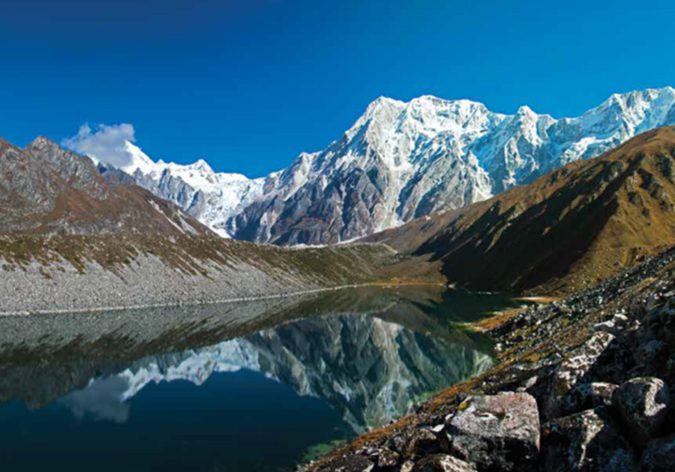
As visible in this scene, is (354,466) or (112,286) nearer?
(354,466)

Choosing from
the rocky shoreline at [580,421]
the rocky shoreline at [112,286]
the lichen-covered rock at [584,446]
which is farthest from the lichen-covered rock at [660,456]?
the rocky shoreline at [112,286]

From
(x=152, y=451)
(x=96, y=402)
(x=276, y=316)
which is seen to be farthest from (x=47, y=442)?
(x=276, y=316)

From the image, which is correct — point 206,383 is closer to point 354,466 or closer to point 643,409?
point 354,466

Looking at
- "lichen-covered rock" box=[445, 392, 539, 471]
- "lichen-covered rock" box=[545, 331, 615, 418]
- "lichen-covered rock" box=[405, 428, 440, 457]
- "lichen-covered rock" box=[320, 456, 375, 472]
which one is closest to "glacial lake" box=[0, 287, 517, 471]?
"lichen-covered rock" box=[320, 456, 375, 472]

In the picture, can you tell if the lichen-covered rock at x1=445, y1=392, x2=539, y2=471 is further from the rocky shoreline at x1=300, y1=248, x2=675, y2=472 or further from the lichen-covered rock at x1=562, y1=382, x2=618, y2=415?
the lichen-covered rock at x1=562, y1=382, x2=618, y2=415

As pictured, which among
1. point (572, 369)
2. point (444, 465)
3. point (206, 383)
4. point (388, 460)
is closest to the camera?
point (444, 465)

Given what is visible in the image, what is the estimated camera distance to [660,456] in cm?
1230

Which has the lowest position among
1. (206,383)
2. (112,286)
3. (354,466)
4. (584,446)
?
(584,446)

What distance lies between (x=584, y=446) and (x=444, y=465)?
445cm

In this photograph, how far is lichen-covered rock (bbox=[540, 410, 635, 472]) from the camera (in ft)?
44.8

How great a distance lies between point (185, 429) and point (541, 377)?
3838 cm

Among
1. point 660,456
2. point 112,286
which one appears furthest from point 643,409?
point 112,286

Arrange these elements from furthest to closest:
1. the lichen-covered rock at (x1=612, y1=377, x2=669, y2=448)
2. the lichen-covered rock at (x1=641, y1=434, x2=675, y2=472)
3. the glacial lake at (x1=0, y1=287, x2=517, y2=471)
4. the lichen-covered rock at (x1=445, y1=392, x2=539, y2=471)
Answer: the glacial lake at (x1=0, y1=287, x2=517, y2=471) < the lichen-covered rock at (x1=445, y1=392, x2=539, y2=471) < the lichen-covered rock at (x1=612, y1=377, x2=669, y2=448) < the lichen-covered rock at (x1=641, y1=434, x2=675, y2=472)

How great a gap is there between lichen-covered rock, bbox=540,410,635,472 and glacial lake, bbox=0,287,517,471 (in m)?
27.7
